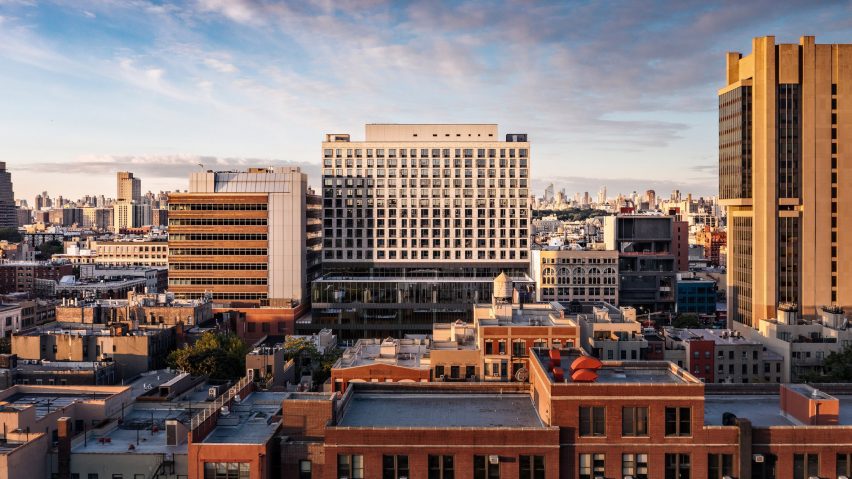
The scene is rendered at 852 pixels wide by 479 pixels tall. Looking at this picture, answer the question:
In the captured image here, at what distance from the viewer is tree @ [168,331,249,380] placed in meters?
92.9

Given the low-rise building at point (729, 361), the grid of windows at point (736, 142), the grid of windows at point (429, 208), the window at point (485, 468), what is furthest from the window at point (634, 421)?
the grid of windows at point (429, 208)

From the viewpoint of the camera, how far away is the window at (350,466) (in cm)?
4006

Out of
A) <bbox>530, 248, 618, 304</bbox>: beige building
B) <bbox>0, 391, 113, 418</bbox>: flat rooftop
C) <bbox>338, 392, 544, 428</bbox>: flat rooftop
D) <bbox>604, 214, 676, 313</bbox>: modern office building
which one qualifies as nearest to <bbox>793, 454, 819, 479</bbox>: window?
<bbox>338, 392, 544, 428</bbox>: flat rooftop

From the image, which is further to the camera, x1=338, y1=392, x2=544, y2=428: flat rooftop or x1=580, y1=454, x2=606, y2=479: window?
x1=338, y1=392, x2=544, y2=428: flat rooftop

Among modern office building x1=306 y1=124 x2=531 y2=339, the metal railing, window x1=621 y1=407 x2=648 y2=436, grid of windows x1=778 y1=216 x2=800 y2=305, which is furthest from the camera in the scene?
modern office building x1=306 y1=124 x2=531 y2=339

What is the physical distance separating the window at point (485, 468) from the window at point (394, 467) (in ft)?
11.9

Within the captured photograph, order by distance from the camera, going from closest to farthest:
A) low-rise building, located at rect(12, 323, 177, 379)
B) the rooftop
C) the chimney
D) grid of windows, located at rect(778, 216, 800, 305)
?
the chimney, the rooftop, low-rise building, located at rect(12, 323, 177, 379), grid of windows, located at rect(778, 216, 800, 305)

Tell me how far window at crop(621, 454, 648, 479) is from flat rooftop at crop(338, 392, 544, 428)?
494 cm

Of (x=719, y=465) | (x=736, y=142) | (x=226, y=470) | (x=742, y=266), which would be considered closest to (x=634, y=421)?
(x=719, y=465)

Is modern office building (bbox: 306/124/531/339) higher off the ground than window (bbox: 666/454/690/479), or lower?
higher

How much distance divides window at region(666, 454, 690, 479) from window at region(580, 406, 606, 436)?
3652 mm

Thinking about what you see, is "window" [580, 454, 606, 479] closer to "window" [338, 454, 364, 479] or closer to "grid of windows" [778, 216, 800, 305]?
"window" [338, 454, 364, 479]

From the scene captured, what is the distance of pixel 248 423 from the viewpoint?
4941cm

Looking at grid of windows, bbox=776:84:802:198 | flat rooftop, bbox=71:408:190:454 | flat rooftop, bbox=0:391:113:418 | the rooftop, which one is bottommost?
flat rooftop, bbox=71:408:190:454
